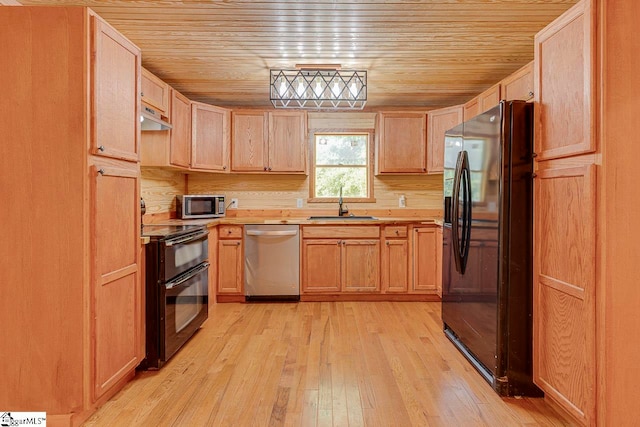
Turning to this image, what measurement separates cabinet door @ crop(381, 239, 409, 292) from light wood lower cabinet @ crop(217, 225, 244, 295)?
Answer: 1581mm

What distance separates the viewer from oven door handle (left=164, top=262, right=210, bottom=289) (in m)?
2.61

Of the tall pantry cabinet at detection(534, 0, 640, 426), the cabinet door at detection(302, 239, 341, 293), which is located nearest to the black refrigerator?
the tall pantry cabinet at detection(534, 0, 640, 426)

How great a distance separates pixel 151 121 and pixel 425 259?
3.06 meters

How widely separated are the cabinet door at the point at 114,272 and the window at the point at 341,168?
2.80 meters

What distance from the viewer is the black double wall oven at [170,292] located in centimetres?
249

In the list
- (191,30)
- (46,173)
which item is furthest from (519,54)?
(46,173)

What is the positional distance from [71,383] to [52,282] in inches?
19.6

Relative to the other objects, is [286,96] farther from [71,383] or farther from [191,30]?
[71,383]

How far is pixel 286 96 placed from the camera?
12.2 ft

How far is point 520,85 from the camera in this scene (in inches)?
123

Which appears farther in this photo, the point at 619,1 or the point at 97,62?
the point at 97,62

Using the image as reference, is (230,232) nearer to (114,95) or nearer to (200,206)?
(200,206)

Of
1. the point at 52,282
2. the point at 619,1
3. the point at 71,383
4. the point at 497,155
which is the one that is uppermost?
the point at 619,1

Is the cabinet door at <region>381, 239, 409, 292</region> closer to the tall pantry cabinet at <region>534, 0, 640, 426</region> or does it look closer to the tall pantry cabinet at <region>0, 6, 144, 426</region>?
the tall pantry cabinet at <region>534, 0, 640, 426</region>
